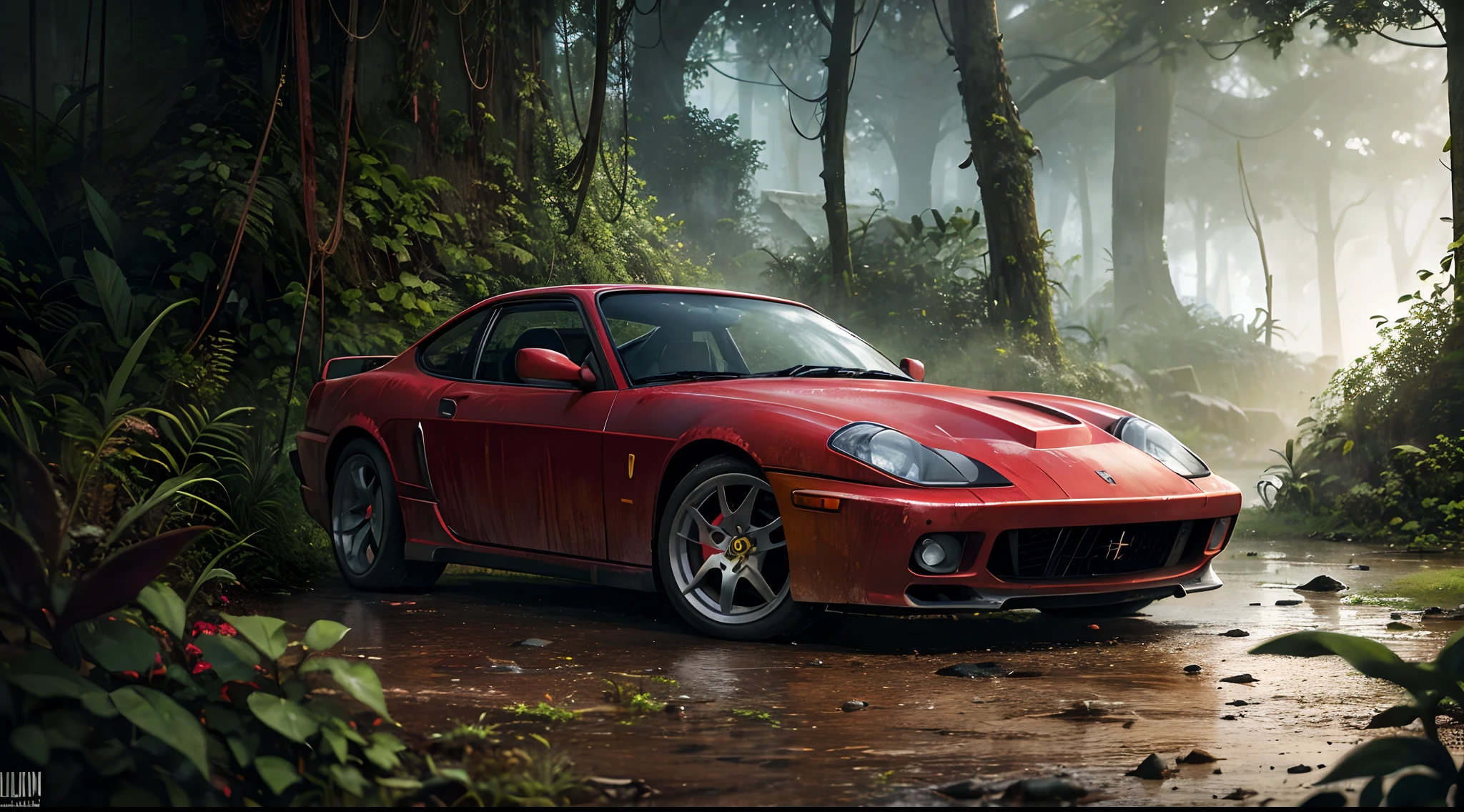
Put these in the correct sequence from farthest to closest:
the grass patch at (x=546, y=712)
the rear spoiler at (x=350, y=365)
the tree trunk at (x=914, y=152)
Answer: the tree trunk at (x=914, y=152)
the rear spoiler at (x=350, y=365)
the grass patch at (x=546, y=712)

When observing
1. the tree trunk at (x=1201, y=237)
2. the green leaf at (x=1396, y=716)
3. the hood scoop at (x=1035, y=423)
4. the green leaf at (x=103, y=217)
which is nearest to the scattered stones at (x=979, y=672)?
the hood scoop at (x=1035, y=423)

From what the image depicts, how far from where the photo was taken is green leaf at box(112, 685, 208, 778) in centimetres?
234

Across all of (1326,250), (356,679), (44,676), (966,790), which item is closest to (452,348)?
(356,679)

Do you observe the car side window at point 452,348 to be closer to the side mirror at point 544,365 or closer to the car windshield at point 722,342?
the car windshield at point 722,342

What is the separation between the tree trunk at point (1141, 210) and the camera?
32.2 m

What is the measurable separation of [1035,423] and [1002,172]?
9944mm

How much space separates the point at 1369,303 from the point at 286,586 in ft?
401

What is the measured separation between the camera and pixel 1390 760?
233 centimetres

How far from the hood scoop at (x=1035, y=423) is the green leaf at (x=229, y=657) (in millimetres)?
2820

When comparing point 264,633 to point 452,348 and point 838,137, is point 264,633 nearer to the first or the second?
point 452,348

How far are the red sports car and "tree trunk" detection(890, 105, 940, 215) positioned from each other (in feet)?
143

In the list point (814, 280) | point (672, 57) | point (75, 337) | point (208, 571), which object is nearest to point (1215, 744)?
point (208, 571)

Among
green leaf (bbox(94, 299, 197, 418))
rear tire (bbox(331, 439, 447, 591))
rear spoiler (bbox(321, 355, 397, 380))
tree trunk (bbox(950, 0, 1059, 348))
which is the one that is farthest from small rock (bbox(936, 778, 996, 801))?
tree trunk (bbox(950, 0, 1059, 348))

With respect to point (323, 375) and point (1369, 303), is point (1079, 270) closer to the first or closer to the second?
point (1369, 303)
